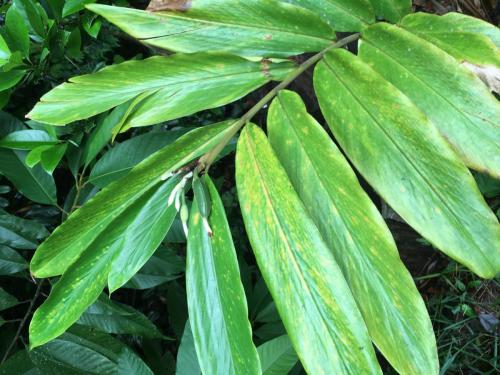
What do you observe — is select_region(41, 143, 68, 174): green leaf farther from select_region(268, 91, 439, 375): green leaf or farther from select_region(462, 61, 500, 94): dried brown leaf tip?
select_region(462, 61, 500, 94): dried brown leaf tip

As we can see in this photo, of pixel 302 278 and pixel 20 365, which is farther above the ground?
pixel 302 278

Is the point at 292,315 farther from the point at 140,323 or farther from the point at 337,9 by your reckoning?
the point at 140,323

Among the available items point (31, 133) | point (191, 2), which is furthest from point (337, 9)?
point (31, 133)

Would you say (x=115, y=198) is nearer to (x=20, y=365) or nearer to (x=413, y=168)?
(x=413, y=168)

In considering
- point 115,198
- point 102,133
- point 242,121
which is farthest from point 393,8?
point 102,133

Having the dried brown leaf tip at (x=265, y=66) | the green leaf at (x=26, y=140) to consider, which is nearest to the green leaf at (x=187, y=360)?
the green leaf at (x=26, y=140)

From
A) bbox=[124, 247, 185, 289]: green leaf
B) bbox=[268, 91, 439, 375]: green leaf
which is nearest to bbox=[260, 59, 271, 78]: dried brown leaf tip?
bbox=[268, 91, 439, 375]: green leaf

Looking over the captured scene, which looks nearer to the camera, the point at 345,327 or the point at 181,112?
the point at 345,327
